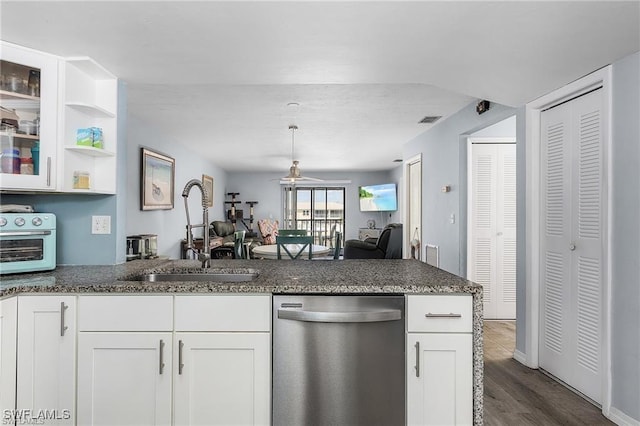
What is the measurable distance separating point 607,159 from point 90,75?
3172 millimetres

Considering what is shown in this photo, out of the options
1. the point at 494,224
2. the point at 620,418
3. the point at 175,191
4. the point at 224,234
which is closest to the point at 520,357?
the point at 620,418

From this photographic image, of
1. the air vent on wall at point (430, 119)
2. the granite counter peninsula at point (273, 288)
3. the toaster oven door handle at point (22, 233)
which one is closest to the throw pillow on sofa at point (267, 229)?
the air vent on wall at point (430, 119)

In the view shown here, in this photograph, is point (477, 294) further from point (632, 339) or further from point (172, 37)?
point (172, 37)

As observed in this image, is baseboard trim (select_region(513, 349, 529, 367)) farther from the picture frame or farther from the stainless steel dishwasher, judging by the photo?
the picture frame

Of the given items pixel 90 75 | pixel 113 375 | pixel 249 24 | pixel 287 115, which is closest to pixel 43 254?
pixel 113 375

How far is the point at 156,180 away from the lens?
508 centimetres

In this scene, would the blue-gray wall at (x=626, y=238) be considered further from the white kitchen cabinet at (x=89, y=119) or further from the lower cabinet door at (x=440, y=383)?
the white kitchen cabinet at (x=89, y=119)

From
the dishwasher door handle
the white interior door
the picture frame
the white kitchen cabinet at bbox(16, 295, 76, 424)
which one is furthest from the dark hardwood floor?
the picture frame

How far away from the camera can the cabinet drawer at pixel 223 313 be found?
174 centimetres

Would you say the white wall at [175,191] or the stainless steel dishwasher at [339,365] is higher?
the white wall at [175,191]

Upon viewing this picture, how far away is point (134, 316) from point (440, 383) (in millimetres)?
1414

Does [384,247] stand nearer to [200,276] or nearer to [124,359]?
[200,276]

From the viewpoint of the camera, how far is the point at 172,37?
75.8 inches

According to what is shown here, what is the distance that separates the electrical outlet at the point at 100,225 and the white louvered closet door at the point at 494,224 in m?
3.61
